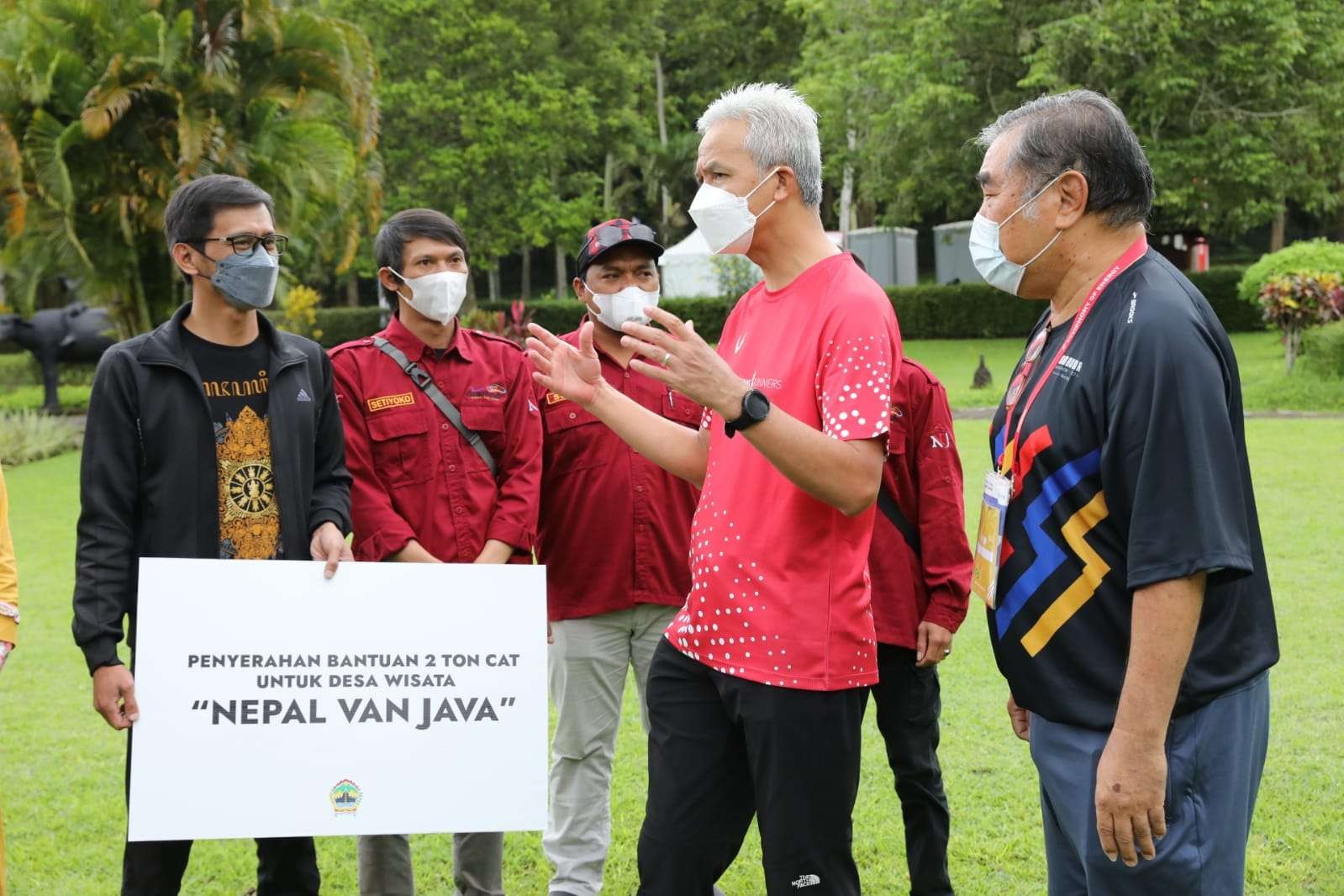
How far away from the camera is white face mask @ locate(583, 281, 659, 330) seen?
13.4ft

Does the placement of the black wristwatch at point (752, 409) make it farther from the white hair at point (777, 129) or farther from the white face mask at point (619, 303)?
the white face mask at point (619, 303)

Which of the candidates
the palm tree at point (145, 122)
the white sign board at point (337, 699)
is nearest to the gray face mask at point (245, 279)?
the white sign board at point (337, 699)

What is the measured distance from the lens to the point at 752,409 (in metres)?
2.48

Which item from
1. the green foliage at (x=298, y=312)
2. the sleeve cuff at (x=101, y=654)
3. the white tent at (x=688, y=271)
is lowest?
the sleeve cuff at (x=101, y=654)

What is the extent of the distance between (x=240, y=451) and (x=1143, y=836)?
246 cm

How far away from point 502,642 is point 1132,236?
6.13ft

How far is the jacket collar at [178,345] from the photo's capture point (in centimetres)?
338

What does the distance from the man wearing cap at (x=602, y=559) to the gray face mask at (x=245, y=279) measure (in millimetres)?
973

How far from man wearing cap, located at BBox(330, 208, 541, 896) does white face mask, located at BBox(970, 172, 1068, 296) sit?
1.75 metres

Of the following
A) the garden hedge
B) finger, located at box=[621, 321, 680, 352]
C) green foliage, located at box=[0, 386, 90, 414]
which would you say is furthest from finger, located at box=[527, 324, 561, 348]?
the garden hedge

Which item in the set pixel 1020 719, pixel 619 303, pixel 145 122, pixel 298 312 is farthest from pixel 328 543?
pixel 298 312

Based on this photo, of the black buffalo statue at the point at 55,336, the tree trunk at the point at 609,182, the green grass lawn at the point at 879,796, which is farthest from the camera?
the tree trunk at the point at 609,182

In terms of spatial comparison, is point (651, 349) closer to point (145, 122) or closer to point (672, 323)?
point (672, 323)

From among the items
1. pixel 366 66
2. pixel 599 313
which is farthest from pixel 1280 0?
pixel 599 313
